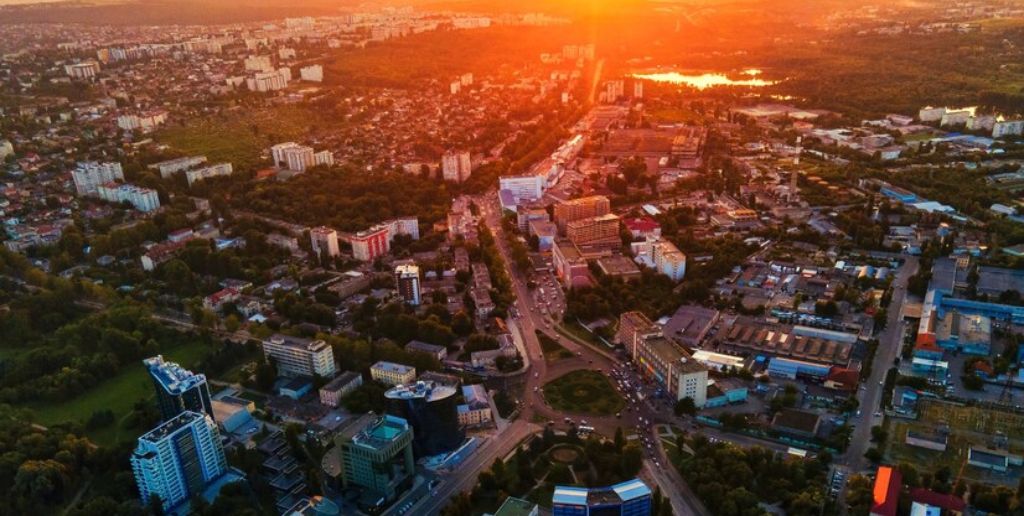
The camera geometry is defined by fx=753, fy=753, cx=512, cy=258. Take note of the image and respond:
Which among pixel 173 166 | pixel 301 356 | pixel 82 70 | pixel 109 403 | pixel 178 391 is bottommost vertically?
pixel 109 403

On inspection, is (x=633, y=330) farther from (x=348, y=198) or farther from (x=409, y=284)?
(x=348, y=198)

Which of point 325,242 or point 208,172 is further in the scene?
point 208,172

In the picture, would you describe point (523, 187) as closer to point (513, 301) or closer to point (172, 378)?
point (513, 301)

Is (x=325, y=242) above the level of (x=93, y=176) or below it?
below

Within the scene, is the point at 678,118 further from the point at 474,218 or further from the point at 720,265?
the point at 720,265

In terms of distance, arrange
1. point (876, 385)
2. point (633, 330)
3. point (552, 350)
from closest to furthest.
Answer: point (876, 385), point (633, 330), point (552, 350)

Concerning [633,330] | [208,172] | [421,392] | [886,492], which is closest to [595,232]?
[633,330]

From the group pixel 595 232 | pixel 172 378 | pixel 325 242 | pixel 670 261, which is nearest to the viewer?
pixel 172 378
